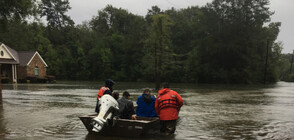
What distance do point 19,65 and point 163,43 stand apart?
2943cm

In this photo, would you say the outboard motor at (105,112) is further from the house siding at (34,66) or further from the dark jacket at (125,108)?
the house siding at (34,66)

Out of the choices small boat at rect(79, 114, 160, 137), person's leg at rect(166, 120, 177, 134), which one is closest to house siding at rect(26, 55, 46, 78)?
small boat at rect(79, 114, 160, 137)

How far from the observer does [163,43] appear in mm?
33656

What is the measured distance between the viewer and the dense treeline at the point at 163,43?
56.0 metres

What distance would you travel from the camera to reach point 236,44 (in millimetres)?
56094

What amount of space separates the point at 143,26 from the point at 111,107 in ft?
212

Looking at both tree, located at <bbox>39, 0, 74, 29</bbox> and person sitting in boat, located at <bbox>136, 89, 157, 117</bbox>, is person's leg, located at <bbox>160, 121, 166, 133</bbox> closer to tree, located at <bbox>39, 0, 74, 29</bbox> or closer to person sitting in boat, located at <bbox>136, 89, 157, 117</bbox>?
person sitting in boat, located at <bbox>136, 89, 157, 117</bbox>

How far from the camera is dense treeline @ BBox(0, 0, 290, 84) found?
2205 inches

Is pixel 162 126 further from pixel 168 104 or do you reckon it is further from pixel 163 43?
pixel 163 43

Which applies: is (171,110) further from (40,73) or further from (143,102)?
(40,73)

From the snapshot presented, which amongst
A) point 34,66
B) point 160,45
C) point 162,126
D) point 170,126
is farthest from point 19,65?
point 170,126

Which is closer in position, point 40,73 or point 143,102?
point 143,102


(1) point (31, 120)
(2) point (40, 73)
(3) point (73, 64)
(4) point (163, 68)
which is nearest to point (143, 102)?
(1) point (31, 120)

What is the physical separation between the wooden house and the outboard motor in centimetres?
4156
